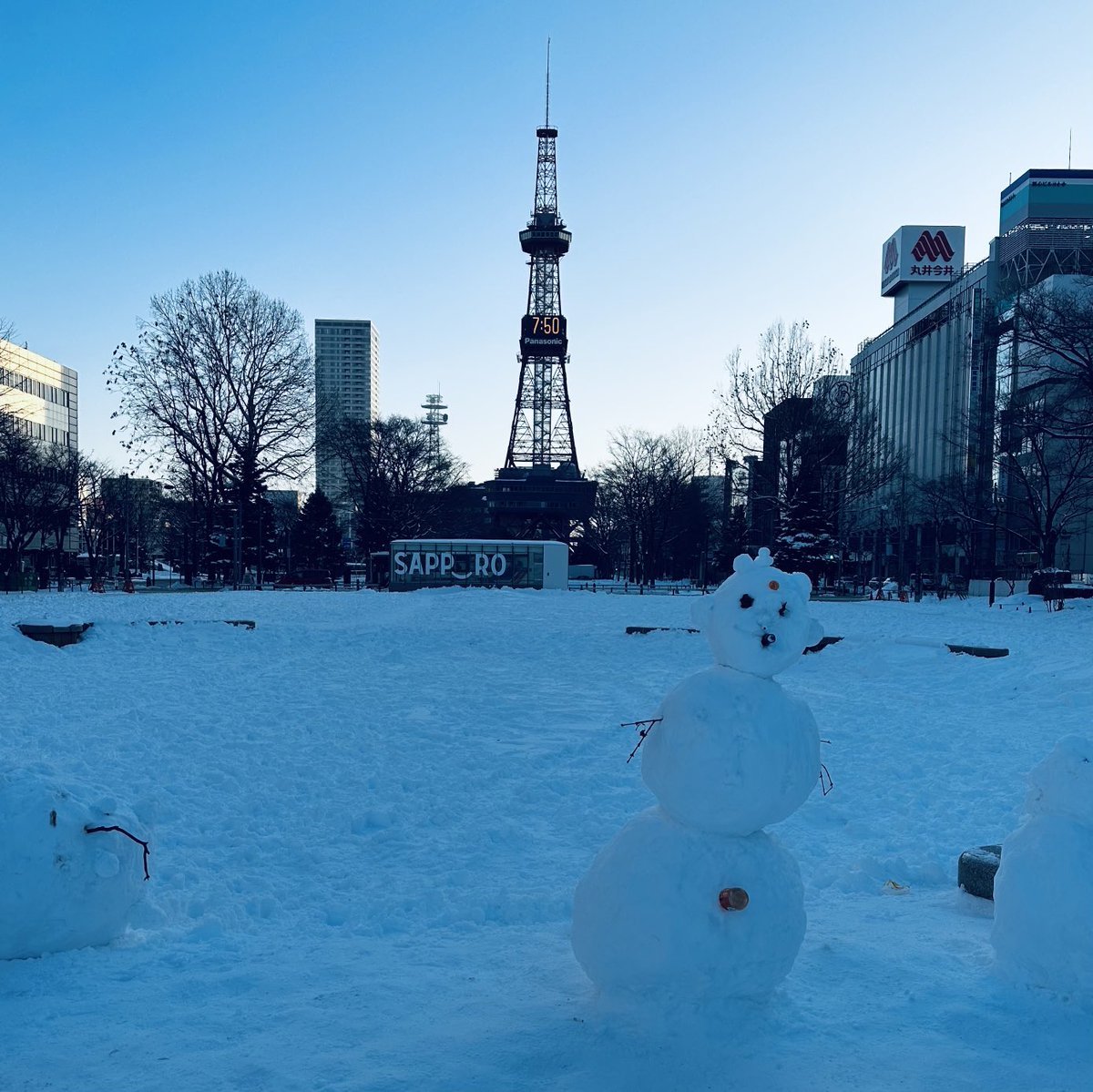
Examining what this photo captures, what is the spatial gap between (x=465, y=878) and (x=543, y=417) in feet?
226

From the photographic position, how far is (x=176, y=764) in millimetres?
8008

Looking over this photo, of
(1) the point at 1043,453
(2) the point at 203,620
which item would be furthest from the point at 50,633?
(1) the point at 1043,453

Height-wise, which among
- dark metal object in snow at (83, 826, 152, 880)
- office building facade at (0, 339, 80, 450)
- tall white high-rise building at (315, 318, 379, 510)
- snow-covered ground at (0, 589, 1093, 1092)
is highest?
tall white high-rise building at (315, 318, 379, 510)

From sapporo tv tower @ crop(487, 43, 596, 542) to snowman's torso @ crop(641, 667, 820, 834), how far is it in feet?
190

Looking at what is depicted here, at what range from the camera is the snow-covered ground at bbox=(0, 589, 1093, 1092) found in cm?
320

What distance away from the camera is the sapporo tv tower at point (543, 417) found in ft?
201

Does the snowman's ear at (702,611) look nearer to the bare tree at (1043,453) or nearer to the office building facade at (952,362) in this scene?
the bare tree at (1043,453)

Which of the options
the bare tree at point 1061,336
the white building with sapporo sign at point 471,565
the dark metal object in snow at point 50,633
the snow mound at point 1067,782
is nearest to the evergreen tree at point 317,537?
the white building with sapporo sign at point 471,565

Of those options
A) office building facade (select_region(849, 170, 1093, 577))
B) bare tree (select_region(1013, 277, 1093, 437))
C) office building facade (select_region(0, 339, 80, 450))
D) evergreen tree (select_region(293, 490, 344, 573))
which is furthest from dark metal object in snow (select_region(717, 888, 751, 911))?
office building facade (select_region(0, 339, 80, 450))

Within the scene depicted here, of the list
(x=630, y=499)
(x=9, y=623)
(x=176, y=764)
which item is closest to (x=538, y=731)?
(x=176, y=764)

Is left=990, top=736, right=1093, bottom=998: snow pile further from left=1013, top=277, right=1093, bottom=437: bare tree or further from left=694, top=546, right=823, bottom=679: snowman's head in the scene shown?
left=1013, top=277, right=1093, bottom=437: bare tree

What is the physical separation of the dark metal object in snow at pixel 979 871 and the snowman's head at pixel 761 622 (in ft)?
8.46

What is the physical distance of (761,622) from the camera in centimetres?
336

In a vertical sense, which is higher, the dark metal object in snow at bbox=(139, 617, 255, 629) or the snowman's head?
the snowman's head
